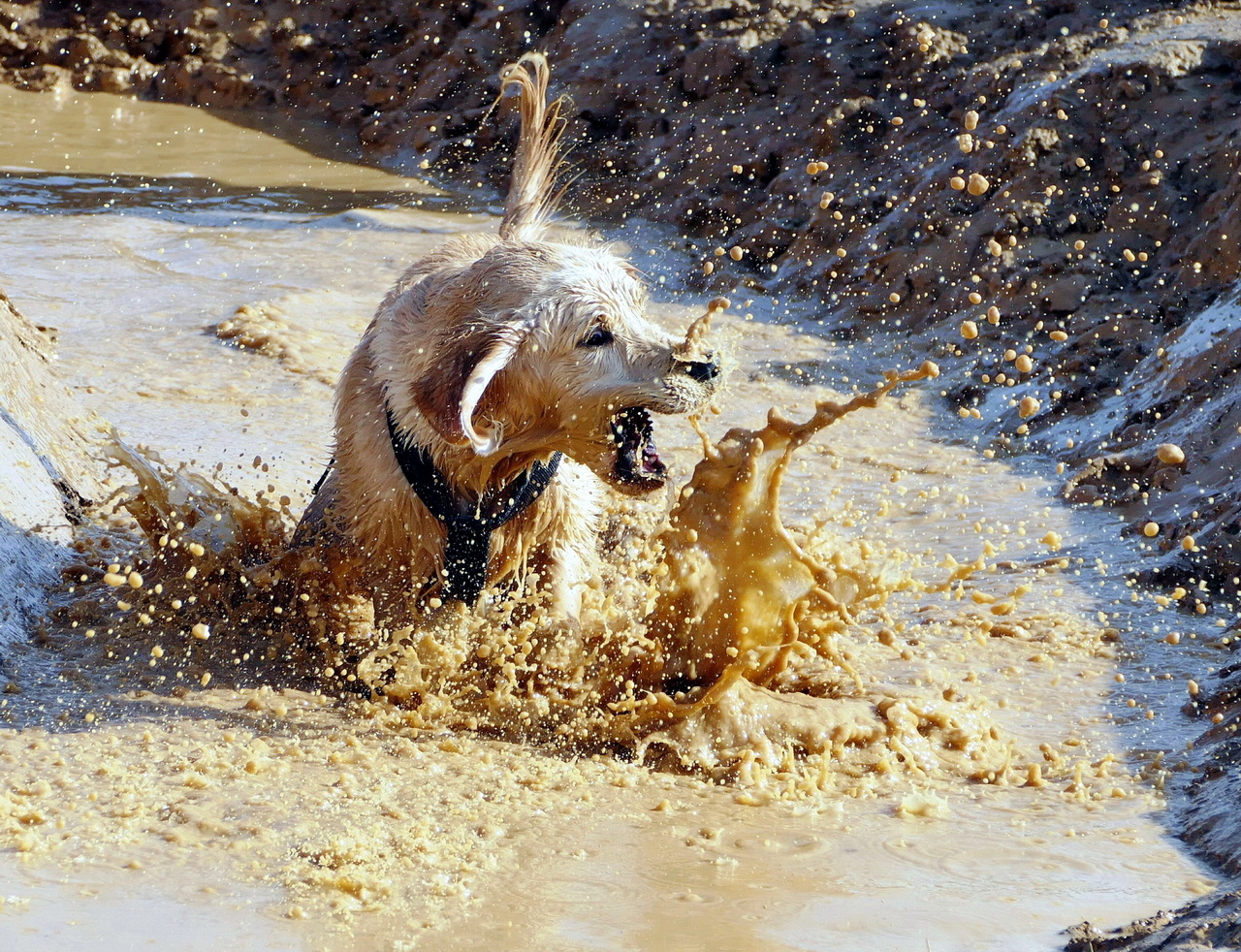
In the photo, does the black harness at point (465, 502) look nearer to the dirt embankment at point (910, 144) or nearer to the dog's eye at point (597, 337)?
the dog's eye at point (597, 337)

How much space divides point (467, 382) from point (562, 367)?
33 centimetres

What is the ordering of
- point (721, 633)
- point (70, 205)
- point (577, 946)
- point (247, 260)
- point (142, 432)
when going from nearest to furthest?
point (577, 946) → point (721, 633) → point (142, 432) → point (247, 260) → point (70, 205)

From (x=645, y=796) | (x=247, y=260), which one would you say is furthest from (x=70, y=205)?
(x=645, y=796)

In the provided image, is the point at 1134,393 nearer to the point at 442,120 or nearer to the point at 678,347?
the point at 678,347

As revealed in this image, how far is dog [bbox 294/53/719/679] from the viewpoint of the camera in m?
4.08

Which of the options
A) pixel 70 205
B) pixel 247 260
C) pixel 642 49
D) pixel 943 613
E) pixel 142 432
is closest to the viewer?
pixel 943 613

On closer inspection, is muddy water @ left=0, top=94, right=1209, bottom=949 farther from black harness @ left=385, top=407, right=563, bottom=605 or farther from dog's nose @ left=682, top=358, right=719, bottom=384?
dog's nose @ left=682, top=358, right=719, bottom=384

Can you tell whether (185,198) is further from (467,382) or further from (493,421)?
(467,382)

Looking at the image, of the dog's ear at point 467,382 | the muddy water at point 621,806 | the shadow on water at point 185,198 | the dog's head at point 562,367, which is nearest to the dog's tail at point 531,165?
the dog's head at point 562,367

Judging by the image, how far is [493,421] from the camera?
13.7 feet

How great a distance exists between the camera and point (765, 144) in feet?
37.7

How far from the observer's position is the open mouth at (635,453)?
411 cm

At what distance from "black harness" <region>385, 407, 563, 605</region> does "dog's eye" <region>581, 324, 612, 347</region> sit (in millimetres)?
465

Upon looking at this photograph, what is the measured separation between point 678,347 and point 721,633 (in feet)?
3.60
